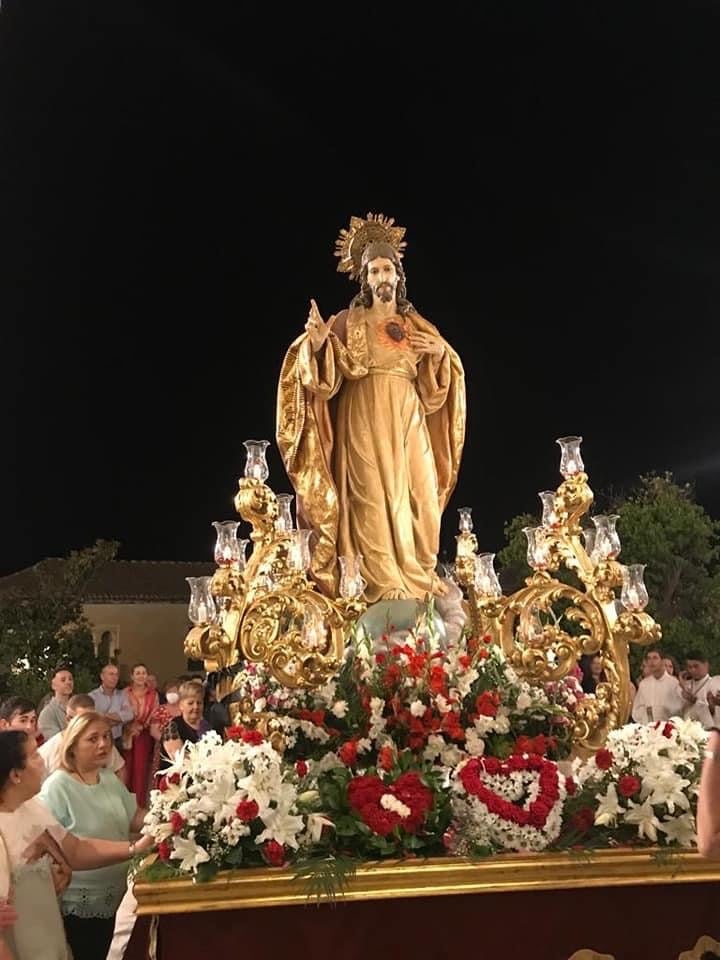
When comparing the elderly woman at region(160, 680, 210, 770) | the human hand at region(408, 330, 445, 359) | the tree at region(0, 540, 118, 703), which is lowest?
the elderly woman at region(160, 680, 210, 770)

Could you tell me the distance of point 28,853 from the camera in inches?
172

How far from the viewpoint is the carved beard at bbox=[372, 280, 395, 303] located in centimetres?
855

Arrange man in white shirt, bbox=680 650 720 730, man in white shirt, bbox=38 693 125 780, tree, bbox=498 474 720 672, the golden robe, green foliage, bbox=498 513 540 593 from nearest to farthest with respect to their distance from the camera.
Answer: man in white shirt, bbox=38 693 125 780 < the golden robe < man in white shirt, bbox=680 650 720 730 < tree, bbox=498 474 720 672 < green foliage, bbox=498 513 540 593

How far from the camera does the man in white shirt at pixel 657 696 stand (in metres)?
9.74

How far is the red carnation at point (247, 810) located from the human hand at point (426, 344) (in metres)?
4.61

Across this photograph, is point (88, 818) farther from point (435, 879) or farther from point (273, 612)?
point (273, 612)

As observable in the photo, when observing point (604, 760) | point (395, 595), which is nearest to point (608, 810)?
point (604, 760)

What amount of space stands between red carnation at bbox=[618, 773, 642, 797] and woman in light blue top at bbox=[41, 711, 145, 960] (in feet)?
7.76

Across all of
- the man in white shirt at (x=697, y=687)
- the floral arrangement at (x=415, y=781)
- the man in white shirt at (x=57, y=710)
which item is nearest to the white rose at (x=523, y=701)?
the floral arrangement at (x=415, y=781)

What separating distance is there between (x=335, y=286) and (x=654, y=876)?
57.4 ft

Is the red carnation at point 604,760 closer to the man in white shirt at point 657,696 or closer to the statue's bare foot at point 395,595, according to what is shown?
the statue's bare foot at point 395,595

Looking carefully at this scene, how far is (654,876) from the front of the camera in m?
4.57

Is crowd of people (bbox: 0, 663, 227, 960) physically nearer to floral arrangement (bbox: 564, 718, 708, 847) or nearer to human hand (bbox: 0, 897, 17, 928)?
human hand (bbox: 0, 897, 17, 928)

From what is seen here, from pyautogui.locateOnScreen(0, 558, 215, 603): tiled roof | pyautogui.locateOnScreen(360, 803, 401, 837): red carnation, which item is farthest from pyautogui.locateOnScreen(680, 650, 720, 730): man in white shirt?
pyautogui.locateOnScreen(0, 558, 215, 603): tiled roof
